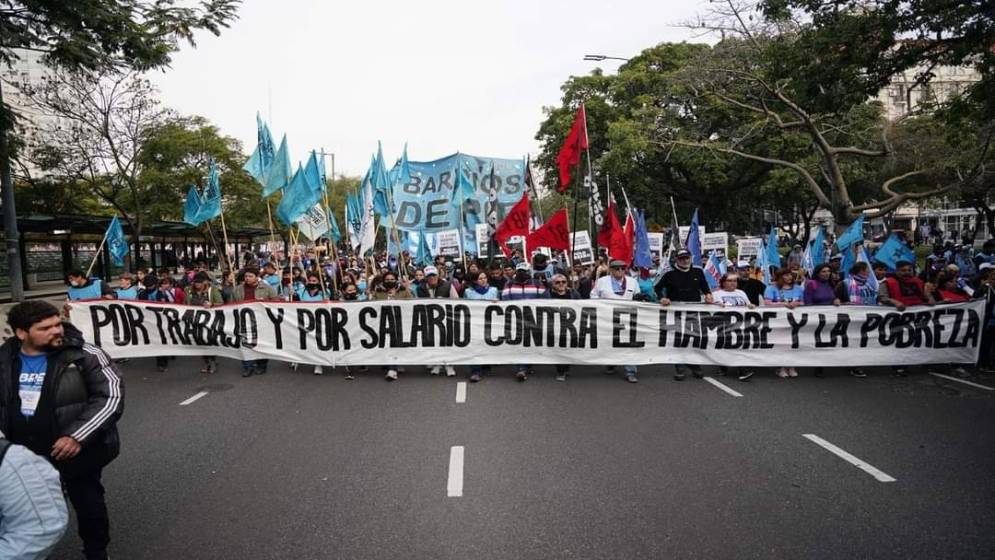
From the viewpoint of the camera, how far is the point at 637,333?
8703 mm

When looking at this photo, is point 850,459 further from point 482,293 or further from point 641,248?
point 641,248

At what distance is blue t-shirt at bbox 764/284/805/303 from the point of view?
9375 mm

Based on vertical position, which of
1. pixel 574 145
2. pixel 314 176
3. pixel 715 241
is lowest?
pixel 715 241

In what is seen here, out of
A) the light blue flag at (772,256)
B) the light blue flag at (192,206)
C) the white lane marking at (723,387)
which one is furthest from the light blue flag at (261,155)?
the light blue flag at (772,256)

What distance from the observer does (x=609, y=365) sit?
893 cm

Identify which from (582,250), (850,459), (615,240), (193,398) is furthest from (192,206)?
(850,459)

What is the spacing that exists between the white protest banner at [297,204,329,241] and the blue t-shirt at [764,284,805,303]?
962 cm

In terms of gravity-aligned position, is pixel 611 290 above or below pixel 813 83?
below

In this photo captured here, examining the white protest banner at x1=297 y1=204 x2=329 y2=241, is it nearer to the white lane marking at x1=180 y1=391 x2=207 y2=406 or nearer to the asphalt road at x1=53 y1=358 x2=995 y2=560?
the white lane marking at x1=180 y1=391 x2=207 y2=406

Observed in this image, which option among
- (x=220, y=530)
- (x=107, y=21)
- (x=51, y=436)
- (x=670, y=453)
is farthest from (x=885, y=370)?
(x=107, y=21)

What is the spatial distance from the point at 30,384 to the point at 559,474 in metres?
3.53

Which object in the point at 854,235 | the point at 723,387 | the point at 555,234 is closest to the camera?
the point at 723,387

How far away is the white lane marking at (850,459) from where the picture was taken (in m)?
4.79

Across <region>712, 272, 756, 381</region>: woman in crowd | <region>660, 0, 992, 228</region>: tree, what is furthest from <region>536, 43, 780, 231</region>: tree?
<region>712, 272, 756, 381</region>: woman in crowd
